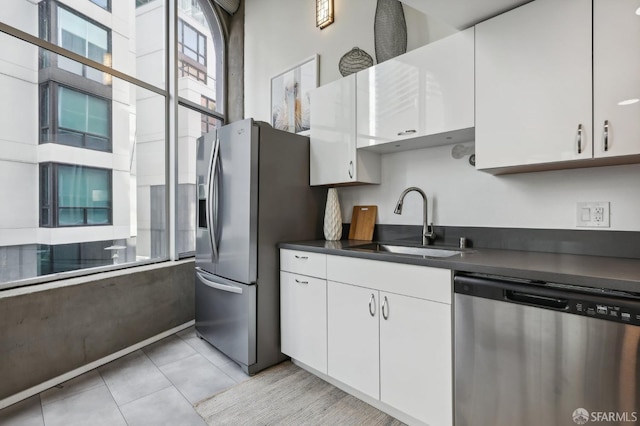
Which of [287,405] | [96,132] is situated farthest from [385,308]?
[96,132]

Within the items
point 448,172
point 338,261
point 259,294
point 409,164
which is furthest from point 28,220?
point 448,172

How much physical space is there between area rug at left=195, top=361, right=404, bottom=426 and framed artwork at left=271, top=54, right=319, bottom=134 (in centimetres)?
213

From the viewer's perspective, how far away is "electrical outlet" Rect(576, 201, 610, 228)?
58.3 inches

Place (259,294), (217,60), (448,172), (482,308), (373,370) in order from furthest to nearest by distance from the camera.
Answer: (217,60) < (259,294) < (448,172) < (373,370) < (482,308)

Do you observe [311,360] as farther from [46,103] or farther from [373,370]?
[46,103]

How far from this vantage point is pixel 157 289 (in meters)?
2.71

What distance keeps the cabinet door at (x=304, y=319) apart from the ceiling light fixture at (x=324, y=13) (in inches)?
87.5

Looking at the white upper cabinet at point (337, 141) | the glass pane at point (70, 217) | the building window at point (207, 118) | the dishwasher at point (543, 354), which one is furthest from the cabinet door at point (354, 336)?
the building window at point (207, 118)

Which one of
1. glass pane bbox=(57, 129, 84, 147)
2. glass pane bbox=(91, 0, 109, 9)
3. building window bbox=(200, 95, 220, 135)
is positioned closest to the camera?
glass pane bbox=(57, 129, 84, 147)

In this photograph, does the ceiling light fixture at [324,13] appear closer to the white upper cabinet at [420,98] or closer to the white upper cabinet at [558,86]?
the white upper cabinet at [420,98]

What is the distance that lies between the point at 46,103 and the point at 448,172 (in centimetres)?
289

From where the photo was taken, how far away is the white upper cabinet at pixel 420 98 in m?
1.64

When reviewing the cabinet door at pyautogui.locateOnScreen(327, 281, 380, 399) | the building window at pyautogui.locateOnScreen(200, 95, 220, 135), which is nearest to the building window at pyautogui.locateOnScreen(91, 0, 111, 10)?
the building window at pyautogui.locateOnScreen(200, 95, 220, 135)

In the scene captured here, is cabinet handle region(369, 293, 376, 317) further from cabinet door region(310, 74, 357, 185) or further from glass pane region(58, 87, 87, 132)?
glass pane region(58, 87, 87, 132)
